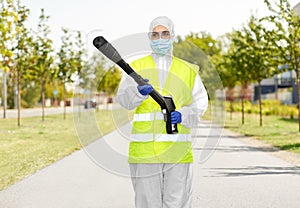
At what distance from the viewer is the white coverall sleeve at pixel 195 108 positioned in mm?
4094

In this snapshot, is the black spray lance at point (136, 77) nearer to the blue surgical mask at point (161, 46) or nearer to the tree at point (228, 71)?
the blue surgical mask at point (161, 46)

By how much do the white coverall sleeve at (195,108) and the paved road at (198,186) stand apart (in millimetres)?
356

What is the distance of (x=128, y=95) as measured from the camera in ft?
13.1

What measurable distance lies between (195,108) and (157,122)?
12.1 inches

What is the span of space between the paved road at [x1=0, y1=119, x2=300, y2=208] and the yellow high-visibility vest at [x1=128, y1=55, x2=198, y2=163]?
0.72 ft

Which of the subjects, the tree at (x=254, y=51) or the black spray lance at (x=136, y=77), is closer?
the black spray lance at (x=136, y=77)

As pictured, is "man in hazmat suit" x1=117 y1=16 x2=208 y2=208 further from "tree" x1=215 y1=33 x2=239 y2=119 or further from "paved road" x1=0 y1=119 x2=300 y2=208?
"tree" x1=215 y1=33 x2=239 y2=119

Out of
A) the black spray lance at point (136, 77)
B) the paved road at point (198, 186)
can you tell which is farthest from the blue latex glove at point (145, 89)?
the paved road at point (198, 186)

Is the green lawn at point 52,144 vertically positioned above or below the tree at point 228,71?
below

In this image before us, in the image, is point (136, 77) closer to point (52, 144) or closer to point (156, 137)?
point (156, 137)

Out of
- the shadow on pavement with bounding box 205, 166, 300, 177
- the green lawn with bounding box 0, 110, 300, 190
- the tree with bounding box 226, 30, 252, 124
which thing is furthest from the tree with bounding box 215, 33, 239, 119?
the shadow on pavement with bounding box 205, 166, 300, 177

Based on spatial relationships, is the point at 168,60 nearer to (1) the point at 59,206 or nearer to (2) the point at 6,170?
(1) the point at 59,206

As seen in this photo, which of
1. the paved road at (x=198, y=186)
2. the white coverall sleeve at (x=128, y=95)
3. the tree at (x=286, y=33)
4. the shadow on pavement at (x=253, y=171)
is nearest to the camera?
the white coverall sleeve at (x=128, y=95)

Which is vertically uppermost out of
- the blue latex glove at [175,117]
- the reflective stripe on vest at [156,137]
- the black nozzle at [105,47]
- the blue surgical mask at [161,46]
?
the blue surgical mask at [161,46]
